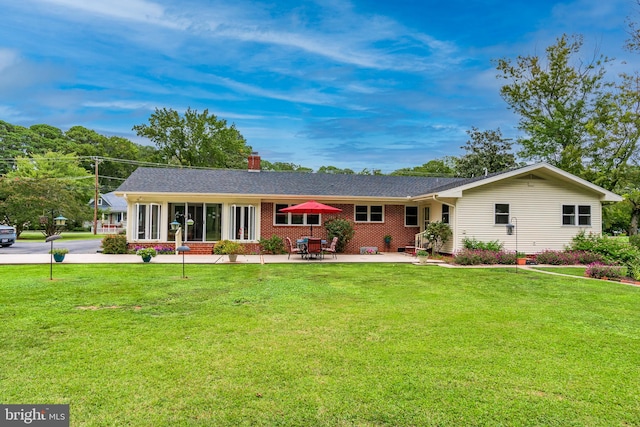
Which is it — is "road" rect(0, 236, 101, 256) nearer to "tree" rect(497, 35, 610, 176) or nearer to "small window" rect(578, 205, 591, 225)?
"small window" rect(578, 205, 591, 225)

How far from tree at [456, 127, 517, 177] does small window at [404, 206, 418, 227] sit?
1557 centimetres

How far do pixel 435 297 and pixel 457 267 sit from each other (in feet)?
19.5

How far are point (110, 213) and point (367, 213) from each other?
1464 inches

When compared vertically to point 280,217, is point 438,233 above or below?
below

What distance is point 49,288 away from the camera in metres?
8.02

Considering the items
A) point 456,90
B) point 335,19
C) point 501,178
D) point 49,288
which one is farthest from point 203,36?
point 456,90

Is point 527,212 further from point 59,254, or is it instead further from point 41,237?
point 41,237

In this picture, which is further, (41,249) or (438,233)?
(41,249)

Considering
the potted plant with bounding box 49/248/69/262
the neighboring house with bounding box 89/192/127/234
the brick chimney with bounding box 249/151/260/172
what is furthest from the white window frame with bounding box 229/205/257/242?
the neighboring house with bounding box 89/192/127/234

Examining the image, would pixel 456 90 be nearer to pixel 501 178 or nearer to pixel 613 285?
pixel 501 178

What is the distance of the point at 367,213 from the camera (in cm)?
1812

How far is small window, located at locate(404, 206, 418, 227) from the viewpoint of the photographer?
61.3ft

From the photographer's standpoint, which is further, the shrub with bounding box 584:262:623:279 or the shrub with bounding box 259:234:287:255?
the shrub with bounding box 259:234:287:255

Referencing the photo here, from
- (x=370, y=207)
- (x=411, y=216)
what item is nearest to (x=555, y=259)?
(x=411, y=216)
